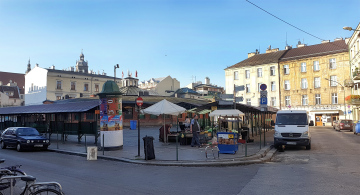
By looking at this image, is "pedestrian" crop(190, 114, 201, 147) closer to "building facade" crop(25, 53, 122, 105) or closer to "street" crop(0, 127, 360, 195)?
"street" crop(0, 127, 360, 195)

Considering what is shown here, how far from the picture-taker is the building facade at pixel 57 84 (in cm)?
6175

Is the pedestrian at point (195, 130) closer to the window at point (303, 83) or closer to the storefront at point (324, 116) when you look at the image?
the storefront at point (324, 116)

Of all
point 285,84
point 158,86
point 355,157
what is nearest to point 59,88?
point 158,86

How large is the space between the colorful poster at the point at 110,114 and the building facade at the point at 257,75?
41115 millimetres

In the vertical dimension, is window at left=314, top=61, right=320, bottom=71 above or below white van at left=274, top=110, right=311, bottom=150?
above

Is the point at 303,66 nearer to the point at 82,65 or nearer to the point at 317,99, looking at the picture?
the point at 317,99

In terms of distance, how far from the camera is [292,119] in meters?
17.2

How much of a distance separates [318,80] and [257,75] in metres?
11.2

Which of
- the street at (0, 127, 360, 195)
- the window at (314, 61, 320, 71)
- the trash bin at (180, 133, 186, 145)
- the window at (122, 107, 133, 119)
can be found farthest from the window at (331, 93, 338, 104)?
the street at (0, 127, 360, 195)

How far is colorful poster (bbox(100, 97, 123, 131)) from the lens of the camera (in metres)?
16.6

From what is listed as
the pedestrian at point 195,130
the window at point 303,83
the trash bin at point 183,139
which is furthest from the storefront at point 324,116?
the pedestrian at point 195,130

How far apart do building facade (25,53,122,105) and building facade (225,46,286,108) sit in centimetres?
3122

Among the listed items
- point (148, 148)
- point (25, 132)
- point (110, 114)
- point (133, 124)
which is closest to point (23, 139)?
point (25, 132)

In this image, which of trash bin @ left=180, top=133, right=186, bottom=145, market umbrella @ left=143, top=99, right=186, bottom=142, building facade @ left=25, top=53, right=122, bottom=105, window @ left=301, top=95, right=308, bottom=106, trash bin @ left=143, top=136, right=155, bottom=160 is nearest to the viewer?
trash bin @ left=143, top=136, right=155, bottom=160
